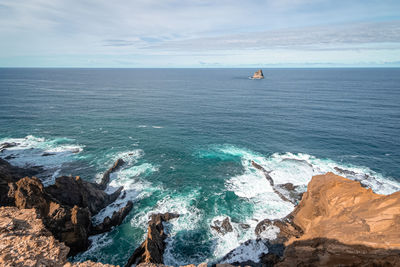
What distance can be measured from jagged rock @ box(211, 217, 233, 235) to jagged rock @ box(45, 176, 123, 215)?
19.8 metres

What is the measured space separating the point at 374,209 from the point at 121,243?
30.9 metres

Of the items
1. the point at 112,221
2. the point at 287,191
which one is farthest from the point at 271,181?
the point at 112,221

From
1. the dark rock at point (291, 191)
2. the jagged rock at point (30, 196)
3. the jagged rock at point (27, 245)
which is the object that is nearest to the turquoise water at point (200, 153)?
the dark rock at point (291, 191)

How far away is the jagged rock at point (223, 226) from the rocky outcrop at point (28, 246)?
20.4 m

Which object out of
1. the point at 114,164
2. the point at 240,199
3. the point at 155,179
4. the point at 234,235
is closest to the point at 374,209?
the point at 234,235

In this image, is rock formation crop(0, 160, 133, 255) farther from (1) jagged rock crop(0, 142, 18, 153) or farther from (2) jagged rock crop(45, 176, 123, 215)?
(1) jagged rock crop(0, 142, 18, 153)

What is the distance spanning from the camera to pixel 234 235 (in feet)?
102

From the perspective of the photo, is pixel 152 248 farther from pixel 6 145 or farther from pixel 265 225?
pixel 6 145

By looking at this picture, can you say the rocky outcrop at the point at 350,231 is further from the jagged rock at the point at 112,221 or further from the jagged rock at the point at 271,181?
the jagged rock at the point at 112,221

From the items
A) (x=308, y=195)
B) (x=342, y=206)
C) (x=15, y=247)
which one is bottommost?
(x=308, y=195)

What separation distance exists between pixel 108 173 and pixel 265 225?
3260cm

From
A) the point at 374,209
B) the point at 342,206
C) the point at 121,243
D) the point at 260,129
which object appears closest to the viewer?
the point at 374,209

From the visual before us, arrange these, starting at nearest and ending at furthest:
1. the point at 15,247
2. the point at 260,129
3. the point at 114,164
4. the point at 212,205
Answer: the point at 15,247, the point at 212,205, the point at 114,164, the point at 260,129

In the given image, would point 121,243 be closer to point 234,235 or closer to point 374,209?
point 234,235
